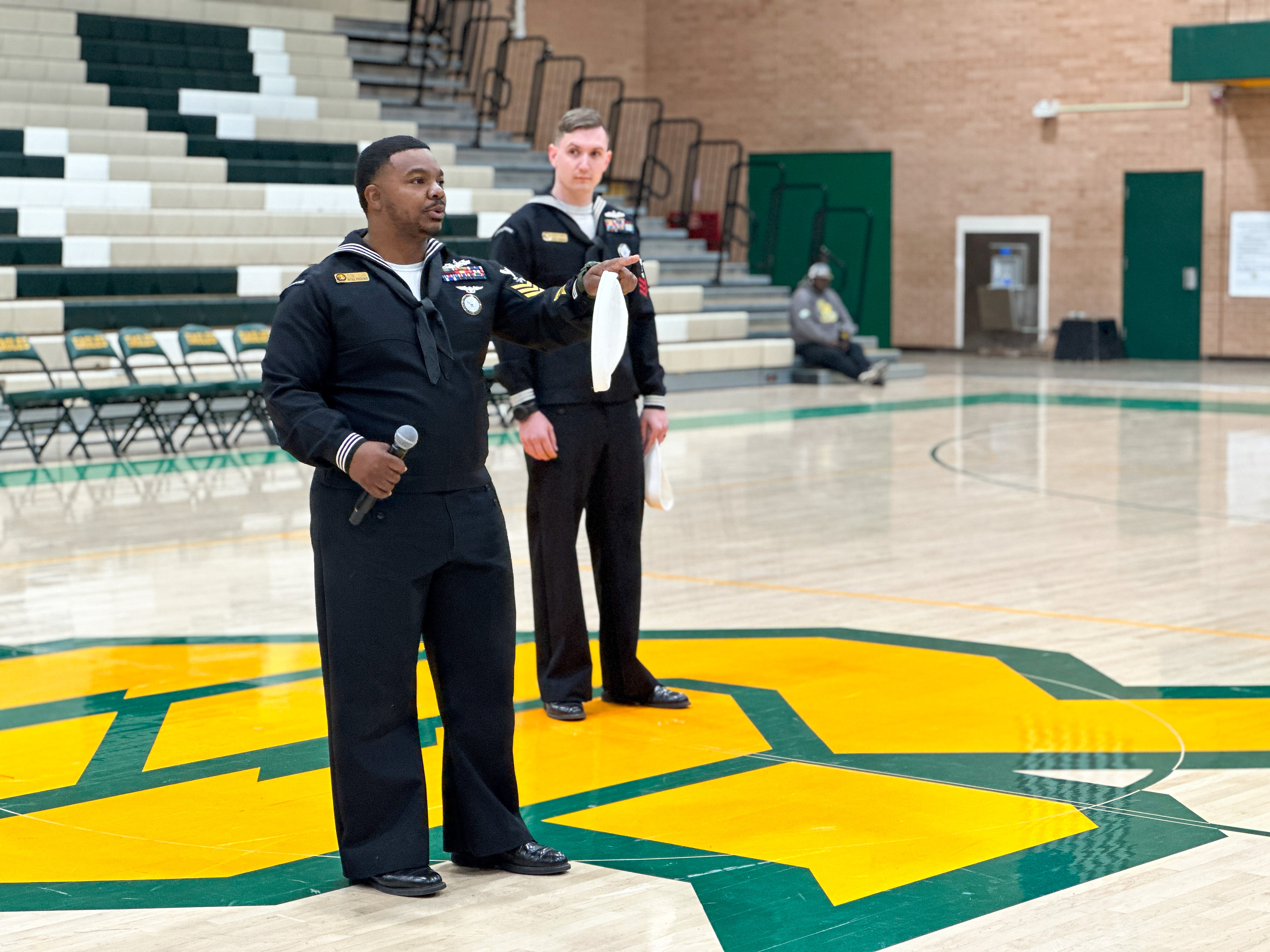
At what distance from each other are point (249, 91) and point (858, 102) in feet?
32.3

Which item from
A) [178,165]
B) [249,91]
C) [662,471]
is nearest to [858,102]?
[249,91]

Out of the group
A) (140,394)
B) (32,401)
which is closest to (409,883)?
(32,401)

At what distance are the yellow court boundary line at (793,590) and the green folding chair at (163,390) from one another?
3647 millimetres

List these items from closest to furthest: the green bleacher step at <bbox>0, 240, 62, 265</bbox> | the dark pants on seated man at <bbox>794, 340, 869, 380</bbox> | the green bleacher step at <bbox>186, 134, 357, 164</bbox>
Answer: the green bleacher step at <bbox>0, 240, 62, 265</bbox> → the green bleacher step at <bbox>186, 134, 357, 164</bbox> → the dark pants on seated man at <bbox>794, 340, 869, 380</bbox>

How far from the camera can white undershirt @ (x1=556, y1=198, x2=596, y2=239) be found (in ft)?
18.1

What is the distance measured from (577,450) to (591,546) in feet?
1.06

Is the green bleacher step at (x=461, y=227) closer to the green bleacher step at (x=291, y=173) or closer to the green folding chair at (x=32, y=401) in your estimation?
the green bleacher step at (x=291, y=173)

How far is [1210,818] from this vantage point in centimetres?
427

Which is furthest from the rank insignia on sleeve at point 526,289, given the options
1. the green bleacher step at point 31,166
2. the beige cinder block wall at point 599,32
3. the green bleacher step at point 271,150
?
the beige cinder block wall at point 599,32

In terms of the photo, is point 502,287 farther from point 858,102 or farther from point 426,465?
point 858,102

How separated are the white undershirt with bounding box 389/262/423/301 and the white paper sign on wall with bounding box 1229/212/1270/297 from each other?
19815 millimetres

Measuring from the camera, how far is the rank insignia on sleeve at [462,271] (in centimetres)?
400

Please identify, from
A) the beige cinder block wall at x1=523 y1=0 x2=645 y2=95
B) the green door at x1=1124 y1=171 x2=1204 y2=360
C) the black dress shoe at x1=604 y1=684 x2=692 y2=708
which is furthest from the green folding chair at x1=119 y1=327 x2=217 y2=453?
the green door at x1=1124 y1=171 x2=1204 y2=360

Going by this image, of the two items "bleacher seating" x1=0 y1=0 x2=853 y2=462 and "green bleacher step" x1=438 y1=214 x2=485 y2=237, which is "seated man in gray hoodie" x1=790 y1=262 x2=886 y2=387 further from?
"green bleacher step" x1=438 y1=214 x2=485 y2=237
